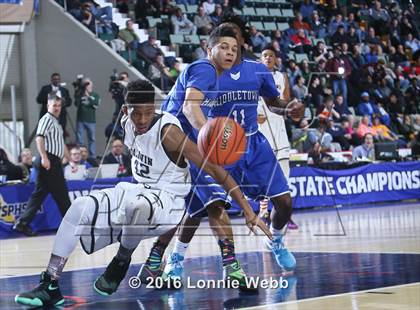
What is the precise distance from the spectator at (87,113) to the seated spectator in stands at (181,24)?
13.5 ft

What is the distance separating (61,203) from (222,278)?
20.6 ft

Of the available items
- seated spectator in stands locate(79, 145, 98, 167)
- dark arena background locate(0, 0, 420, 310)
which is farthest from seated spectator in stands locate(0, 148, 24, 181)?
seated spectator in stands locate(79, 145, 98, 167)

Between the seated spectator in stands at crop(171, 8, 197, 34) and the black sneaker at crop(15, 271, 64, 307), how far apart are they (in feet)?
52.0

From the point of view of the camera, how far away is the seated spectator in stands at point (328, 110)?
68.6ft

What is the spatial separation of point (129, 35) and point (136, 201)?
14389 mm

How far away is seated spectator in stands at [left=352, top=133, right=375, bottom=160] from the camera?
768 inches

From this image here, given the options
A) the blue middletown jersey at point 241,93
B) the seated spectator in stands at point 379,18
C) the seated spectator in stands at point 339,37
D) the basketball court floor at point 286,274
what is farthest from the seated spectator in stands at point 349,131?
the blue middletown jersey at point 241,93

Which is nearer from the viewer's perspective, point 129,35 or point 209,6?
point 129,35

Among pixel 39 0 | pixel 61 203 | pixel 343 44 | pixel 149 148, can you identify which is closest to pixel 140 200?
pixel 149 148

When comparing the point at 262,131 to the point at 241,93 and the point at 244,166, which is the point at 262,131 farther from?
the point at 241,93

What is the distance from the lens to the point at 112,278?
7.03 metres

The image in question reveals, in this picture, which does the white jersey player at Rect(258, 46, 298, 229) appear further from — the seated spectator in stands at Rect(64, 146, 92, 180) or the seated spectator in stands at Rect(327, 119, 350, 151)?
the seated spectator in stands at Rect(327, 119, 350, 151)

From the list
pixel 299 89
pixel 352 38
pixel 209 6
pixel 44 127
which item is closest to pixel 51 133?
pixel 44 127

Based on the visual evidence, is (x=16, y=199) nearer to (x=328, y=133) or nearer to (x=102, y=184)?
(x=102, y=184)
